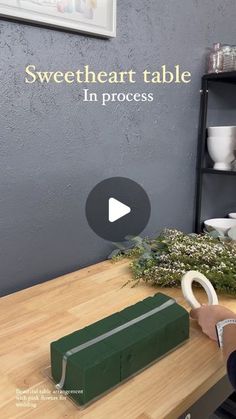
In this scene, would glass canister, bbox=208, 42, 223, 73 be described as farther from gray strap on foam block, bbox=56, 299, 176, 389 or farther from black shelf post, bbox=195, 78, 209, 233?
gray strap on foam block, bbox=56, 299, 176, 389

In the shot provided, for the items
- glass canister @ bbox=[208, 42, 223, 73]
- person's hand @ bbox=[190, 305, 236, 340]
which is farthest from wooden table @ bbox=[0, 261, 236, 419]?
glass canister @ bbox=[208, 42, 223, 73]

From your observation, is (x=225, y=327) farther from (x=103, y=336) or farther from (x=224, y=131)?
(x=224, y=131)

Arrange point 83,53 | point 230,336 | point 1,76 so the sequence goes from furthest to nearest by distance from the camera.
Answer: point 83,53 → point 1,76 → point 230,336

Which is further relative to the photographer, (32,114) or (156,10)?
(156,10)

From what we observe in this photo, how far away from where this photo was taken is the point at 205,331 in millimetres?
822

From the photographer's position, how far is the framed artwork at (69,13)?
96cm

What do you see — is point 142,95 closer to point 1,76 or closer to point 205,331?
point 1,76

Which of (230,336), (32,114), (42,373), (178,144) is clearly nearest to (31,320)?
(42,373)

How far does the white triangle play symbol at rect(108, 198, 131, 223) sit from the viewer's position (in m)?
1.35

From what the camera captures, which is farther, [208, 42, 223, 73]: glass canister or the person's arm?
[208, 42, 223, 73]: glass canister

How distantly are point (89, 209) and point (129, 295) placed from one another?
377 mm
